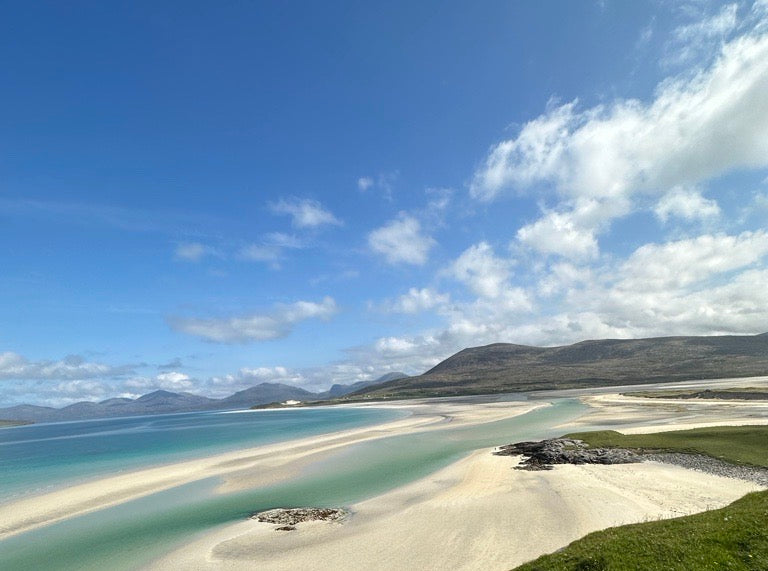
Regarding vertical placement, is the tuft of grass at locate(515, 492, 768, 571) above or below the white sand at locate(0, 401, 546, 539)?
above

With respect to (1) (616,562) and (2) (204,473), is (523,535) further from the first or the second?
(2) (204,473)

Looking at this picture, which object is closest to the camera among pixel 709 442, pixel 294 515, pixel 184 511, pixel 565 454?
pixel 294 515

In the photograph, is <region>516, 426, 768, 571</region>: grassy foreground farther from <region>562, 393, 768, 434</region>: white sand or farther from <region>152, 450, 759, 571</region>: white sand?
<region>562, 393, 768, 434</region>: white sand

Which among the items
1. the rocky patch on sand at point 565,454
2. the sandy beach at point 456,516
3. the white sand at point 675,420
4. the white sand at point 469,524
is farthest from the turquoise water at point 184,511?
the white sand at point 675,420

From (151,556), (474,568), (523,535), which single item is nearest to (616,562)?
(474,568)

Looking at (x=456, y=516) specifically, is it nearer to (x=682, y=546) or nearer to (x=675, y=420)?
(x=682, y=546)

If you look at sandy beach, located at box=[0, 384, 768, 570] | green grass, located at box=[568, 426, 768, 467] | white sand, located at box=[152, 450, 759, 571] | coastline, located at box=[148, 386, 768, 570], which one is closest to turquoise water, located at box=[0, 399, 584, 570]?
sandy beach, located at box=[0, 384, 768, 570]

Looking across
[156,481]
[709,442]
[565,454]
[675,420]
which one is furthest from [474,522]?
[675,420]
